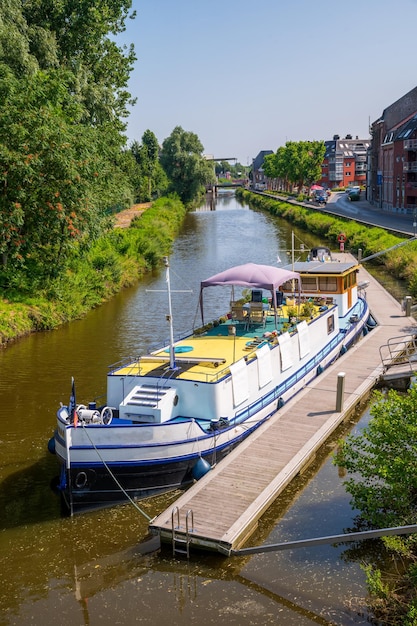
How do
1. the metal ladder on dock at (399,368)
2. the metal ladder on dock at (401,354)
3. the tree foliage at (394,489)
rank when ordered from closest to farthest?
the tree foliage at (394,489)
the metal ladder on dock at (399,368)
the metal ladder on dock at (401,354)

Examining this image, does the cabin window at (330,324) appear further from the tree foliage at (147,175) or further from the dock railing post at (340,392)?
the tree foliage at (147,175)

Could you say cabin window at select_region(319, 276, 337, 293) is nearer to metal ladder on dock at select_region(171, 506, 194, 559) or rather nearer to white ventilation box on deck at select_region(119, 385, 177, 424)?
white ventilation box on deck at select_region(119, 385, 177, 424)

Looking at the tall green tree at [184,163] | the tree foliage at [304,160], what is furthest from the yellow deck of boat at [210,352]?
the tree foliage at [304,160]

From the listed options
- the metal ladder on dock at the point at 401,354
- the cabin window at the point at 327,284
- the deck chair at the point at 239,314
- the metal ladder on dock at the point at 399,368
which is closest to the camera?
the metal ladder on dock at the point at 399,368

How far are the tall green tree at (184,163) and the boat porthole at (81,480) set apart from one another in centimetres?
8787

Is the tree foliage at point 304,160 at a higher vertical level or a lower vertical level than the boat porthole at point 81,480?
higher

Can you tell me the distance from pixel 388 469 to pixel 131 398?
697 centimetres

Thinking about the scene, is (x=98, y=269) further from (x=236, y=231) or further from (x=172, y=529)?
(x=236, y=231)

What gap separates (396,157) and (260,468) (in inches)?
2821

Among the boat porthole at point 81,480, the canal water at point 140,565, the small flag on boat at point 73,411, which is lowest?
the canal water at point 140,565

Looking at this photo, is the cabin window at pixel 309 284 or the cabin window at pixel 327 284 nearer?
the cabin window at pixel 327 284

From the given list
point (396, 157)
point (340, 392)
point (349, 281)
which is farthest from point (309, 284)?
point (396, 157)

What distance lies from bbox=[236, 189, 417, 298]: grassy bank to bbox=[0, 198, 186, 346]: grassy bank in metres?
16.3

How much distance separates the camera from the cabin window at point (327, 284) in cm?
2739
